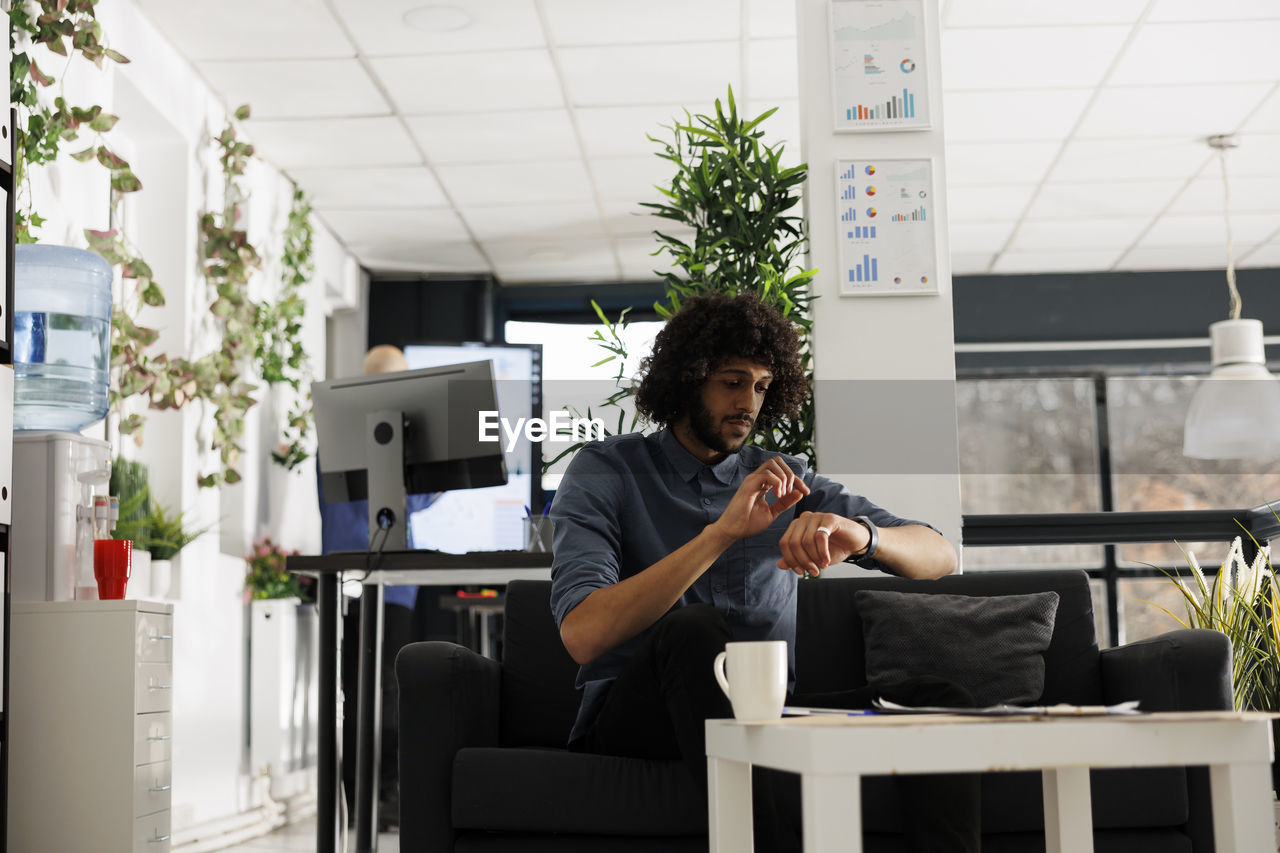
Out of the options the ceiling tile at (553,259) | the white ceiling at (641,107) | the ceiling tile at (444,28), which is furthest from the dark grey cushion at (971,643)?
the ceiling tile at (553,259)

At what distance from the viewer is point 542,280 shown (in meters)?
7.55

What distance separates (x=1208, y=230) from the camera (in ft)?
22.3

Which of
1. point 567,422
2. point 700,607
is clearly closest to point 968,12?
point 567,422

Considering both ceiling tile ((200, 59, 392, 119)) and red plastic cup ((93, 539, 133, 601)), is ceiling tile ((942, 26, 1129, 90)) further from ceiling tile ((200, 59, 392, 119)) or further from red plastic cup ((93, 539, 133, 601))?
red plastic cup ((93, 539, 133, 601))

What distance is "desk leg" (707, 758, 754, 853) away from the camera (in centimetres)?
148

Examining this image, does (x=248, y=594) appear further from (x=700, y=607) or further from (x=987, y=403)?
(x=987, y=403)

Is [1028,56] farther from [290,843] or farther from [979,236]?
[290,843]

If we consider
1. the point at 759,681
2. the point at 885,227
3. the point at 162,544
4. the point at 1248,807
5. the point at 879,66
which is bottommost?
the point at 1248,807

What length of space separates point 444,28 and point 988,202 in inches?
119

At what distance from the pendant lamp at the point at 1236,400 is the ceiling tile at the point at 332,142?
339 centimetres

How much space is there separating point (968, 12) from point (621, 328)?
1.76 metres

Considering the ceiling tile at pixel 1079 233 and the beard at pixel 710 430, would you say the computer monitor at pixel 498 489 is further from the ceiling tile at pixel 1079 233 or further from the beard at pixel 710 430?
the beard at pixel 710 430

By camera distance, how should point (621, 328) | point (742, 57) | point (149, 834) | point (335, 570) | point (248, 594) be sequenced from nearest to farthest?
point (149, 834), point (335, 570), point (621, 328), point (742, 57), point (248, 594)

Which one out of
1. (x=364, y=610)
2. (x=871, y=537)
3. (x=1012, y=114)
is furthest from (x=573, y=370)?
(x=871, y=537)
